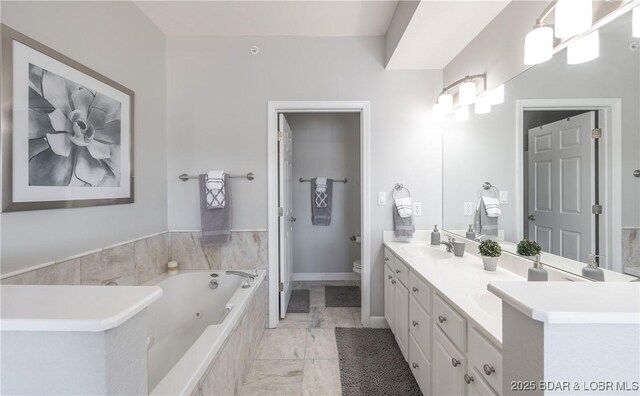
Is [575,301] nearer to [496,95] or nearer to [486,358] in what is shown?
[486,358]

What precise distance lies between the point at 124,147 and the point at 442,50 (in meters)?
2.45

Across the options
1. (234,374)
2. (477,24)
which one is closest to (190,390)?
(234,374)

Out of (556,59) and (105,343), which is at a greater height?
(556,59)

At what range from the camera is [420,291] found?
1.47 m

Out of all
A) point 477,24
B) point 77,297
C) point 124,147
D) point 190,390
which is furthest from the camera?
point 124,147

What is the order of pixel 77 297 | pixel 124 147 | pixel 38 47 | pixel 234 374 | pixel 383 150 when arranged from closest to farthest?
pixel 77 297
pixel 38 47
pixel 234 374
pixel 124 147
pixel 383 150

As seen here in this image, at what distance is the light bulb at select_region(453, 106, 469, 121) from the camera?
6.40ft

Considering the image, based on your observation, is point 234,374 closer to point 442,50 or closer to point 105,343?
point 105,343

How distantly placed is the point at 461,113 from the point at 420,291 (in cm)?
143

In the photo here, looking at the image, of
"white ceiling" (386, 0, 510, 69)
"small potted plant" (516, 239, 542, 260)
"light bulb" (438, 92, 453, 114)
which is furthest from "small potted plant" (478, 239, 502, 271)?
"white ceiling" (386, 0, 510, 69)

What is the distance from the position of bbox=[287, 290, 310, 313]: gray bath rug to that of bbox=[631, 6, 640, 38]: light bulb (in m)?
2.72

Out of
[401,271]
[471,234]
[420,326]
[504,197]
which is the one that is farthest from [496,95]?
[420,326]

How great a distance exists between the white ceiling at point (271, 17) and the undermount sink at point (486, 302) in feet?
6.54

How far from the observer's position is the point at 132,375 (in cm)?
58
